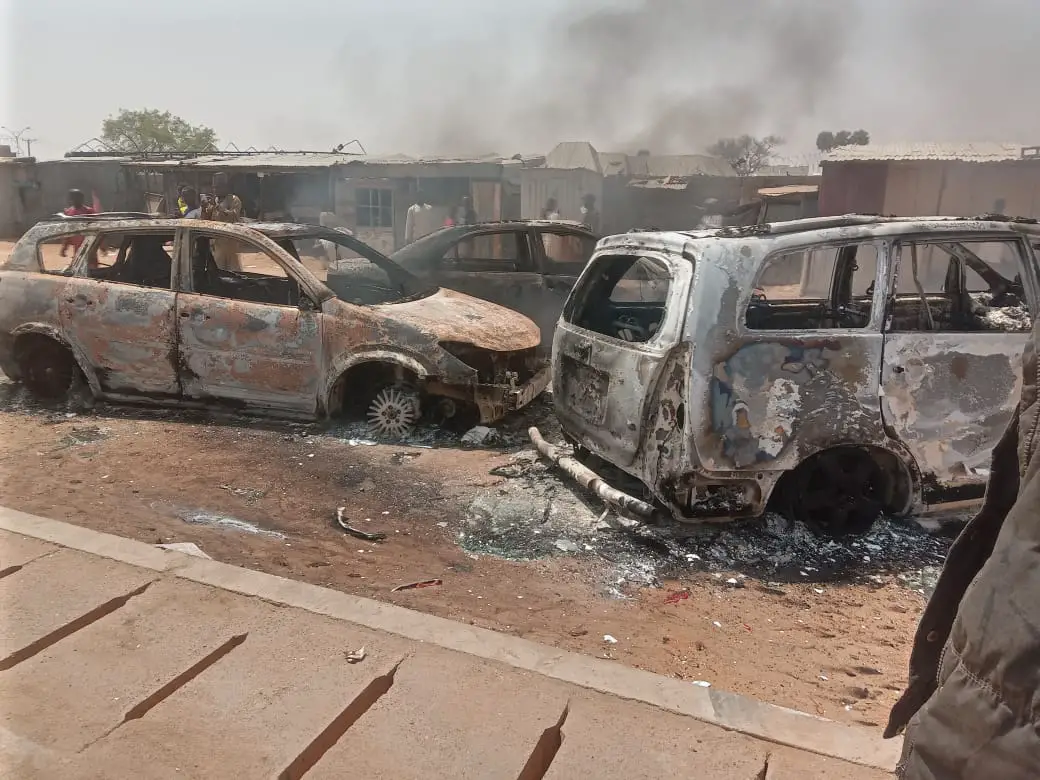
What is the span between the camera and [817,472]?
4059 mm

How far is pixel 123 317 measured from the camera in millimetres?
6133

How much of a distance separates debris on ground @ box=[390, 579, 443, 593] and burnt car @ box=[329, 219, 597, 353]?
428 centimetres

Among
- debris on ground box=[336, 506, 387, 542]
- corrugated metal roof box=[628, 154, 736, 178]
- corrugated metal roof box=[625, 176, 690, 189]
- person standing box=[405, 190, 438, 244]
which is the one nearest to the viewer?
debris on ground box=[336, 506, 387, 542]

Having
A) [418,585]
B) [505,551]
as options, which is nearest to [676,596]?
[505,551]

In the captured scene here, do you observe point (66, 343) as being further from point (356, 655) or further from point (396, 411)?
point (356, 655)

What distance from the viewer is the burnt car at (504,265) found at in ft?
25.9

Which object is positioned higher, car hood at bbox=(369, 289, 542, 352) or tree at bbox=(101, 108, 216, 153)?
tree at bbox=(101, 108, 216, 153)

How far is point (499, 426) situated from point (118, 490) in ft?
8.68

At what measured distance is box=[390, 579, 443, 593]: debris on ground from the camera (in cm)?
365

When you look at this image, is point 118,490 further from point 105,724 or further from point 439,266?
point 439,266

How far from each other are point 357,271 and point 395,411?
1.87m

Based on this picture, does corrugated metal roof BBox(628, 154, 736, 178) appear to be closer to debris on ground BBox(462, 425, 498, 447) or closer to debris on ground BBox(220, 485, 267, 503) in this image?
debris on ground BBox(462, 425, 498, 447)

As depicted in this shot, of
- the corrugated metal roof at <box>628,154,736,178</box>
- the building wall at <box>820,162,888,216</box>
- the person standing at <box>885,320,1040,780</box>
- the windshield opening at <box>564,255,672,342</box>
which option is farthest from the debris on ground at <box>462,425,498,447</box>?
the corrugated metal roof at <box>628,154,736,178</box>

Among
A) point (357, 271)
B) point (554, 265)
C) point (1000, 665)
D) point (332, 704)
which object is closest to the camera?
point (1000, 665)
